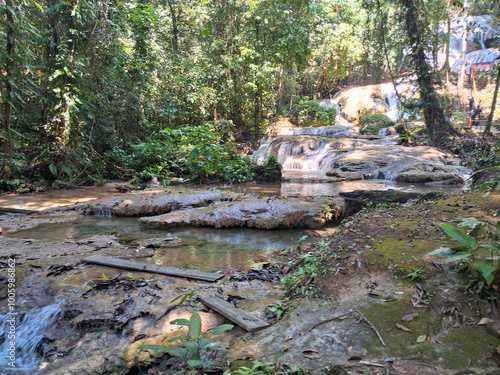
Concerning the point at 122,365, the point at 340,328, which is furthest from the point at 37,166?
the point at 340,328

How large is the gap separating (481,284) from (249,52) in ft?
53.4

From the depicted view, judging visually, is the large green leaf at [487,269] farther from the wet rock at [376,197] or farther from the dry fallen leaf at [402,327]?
the wet rock at [376,197]

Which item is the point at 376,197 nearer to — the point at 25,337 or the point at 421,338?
the point at 421,338

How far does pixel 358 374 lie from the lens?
1706mm

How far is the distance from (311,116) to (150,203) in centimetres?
1918

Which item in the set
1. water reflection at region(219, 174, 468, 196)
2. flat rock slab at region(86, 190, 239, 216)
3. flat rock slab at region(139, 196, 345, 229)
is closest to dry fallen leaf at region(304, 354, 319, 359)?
flat rock slab at region(139, 196, 345, 229)

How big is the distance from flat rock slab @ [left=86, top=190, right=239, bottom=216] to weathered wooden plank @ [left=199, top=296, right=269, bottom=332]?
4.40 meters

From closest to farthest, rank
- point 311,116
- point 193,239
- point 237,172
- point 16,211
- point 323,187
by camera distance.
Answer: point 193,239 → point 16,211 → point 323,187 → point 237,172 → point 311,116

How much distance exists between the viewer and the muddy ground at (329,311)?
6.20 ft

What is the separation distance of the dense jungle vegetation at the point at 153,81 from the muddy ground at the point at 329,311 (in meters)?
4.67

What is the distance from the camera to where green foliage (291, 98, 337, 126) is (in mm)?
23578

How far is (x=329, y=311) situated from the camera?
2416 millimetres

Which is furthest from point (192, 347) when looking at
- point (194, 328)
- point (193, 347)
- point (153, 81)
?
point (153, 81)

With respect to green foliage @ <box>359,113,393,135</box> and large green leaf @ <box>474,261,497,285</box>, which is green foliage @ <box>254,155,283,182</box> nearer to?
large green leaf @ <box>474,261,497,285</box>
